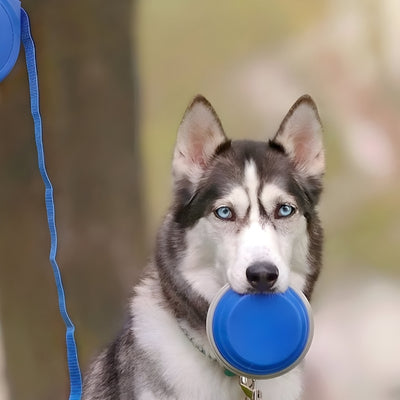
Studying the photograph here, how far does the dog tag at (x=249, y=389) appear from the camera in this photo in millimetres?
1679

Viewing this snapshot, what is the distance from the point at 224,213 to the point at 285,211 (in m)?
0.16

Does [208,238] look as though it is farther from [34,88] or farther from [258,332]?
[34,88]

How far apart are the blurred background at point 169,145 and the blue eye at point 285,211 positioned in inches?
33.2

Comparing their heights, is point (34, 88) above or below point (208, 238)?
above

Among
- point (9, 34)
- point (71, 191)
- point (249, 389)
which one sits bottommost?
point (249, 389)

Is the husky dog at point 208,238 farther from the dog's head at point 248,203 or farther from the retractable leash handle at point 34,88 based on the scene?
the retractable leash handle at point 34,88

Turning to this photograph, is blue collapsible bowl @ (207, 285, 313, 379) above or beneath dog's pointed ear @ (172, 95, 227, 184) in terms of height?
beneath

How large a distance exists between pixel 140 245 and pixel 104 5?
939 millimetres

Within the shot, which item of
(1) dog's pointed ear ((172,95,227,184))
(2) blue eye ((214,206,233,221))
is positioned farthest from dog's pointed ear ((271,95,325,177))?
(2) blue eye ((214,206,233,221))

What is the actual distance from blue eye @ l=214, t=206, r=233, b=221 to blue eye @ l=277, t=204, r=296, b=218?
5.0 inches

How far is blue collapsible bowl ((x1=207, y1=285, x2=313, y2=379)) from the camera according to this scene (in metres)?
1.62

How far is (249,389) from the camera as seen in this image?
168cm

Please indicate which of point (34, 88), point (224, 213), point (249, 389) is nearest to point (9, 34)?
point (34, 88)

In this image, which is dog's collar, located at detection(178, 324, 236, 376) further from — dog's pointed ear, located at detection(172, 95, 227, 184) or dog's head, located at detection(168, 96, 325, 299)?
dog's pointed ear, located at detection(172, 95, 227, 184)
